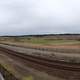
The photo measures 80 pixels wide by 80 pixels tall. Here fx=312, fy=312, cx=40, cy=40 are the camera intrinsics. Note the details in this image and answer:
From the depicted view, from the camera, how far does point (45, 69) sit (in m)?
30.7

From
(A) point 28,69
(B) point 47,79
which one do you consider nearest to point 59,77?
(B) point 47,79

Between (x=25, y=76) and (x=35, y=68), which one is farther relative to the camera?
(x=35, y=68)

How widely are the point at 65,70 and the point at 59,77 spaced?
270cm

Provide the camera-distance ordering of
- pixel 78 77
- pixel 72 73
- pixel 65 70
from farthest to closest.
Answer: pixel 65 70
pixel 72 73
pixel 78 77

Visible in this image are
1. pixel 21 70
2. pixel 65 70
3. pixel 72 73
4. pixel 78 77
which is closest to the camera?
pixel 78 77

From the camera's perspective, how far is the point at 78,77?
2536cm

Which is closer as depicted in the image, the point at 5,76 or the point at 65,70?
the point at 5,76

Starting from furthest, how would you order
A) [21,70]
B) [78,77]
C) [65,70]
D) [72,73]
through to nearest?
[21,70]
[65,70]
[72,73]
[78,77]

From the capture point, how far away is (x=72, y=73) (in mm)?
27000

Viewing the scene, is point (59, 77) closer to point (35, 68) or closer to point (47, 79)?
point (47, 79)

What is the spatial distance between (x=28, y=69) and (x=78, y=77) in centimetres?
719

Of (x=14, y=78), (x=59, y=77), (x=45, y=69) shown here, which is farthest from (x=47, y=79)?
(x=45, y=69)

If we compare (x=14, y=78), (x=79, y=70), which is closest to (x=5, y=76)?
Result: (x=14, y=78)

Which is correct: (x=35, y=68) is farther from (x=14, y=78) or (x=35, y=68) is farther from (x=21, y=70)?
(x=14, y=78)
